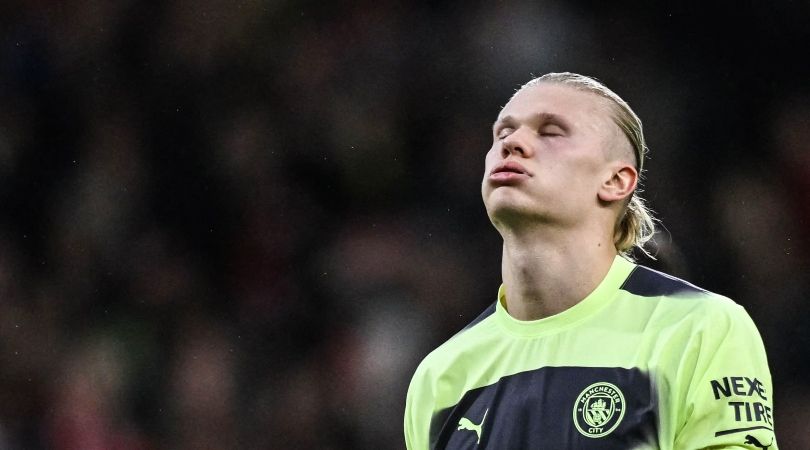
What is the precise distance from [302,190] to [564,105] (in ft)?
10.8

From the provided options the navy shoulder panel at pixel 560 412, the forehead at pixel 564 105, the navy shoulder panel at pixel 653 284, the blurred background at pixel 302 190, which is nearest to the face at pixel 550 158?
the forehead at pixel 564 105

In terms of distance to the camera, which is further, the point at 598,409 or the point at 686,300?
the point at 686,300

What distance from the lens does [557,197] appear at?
9.11 ft

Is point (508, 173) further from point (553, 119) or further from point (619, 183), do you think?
point (619, 183)

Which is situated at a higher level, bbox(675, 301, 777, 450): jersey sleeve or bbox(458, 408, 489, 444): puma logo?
bbox(675, 301, 777, 450): jersey sleeve

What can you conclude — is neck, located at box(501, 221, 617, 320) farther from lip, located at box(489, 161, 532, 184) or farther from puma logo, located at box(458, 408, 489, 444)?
puma logo, located at box(458, 408, 489, 444)

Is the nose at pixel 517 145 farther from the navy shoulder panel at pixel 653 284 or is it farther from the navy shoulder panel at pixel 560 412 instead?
the navy shoulder panel at pixel 560 412

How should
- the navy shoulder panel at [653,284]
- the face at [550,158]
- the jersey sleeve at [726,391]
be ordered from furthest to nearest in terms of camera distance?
the face at [550,158], the navy shoulder panel at [653,284], the jersey sleeve at [726,391]

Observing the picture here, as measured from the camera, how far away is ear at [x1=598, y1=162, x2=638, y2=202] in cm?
286

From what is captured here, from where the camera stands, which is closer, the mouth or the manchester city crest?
the manchester city crest

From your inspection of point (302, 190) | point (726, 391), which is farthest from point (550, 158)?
point (302, 190)

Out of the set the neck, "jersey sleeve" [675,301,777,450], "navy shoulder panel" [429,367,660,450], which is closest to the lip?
the neck

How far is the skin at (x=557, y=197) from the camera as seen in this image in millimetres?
2777

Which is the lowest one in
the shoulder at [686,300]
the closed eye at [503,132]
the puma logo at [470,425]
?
the puma logo at [470,425]
